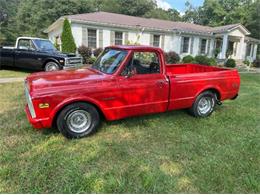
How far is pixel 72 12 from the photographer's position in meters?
36.2

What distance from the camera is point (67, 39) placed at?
16531mm

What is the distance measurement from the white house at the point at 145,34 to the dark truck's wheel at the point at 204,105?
Result: 14055 mm

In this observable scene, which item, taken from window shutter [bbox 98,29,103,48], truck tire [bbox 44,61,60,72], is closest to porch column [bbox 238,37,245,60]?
window shutter [bbox 98,29,103,48]

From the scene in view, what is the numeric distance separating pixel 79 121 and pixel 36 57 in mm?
8005

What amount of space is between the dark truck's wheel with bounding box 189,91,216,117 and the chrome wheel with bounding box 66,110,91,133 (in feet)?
8.63

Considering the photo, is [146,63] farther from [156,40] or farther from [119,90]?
[156,40]

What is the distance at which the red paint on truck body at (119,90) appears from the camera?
3.92 m

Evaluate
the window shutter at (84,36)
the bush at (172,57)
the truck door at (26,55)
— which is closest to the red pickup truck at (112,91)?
the truck door at (26,55)

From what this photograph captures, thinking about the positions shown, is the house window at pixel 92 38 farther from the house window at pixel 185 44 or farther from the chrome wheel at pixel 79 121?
the chrome wheel at pixel 79 121

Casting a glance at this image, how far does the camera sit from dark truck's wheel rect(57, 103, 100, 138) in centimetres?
408

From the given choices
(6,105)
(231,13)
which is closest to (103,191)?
(6,105)

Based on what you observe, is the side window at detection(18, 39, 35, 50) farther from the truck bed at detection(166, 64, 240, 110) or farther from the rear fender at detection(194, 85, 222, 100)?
the rear fender at detection(194, 85, 222, 100)

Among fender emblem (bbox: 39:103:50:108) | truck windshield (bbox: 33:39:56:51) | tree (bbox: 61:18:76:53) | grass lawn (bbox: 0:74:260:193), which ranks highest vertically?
tree (bbox: 61:18:76:53)

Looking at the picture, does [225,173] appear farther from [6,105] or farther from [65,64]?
[65,64]
